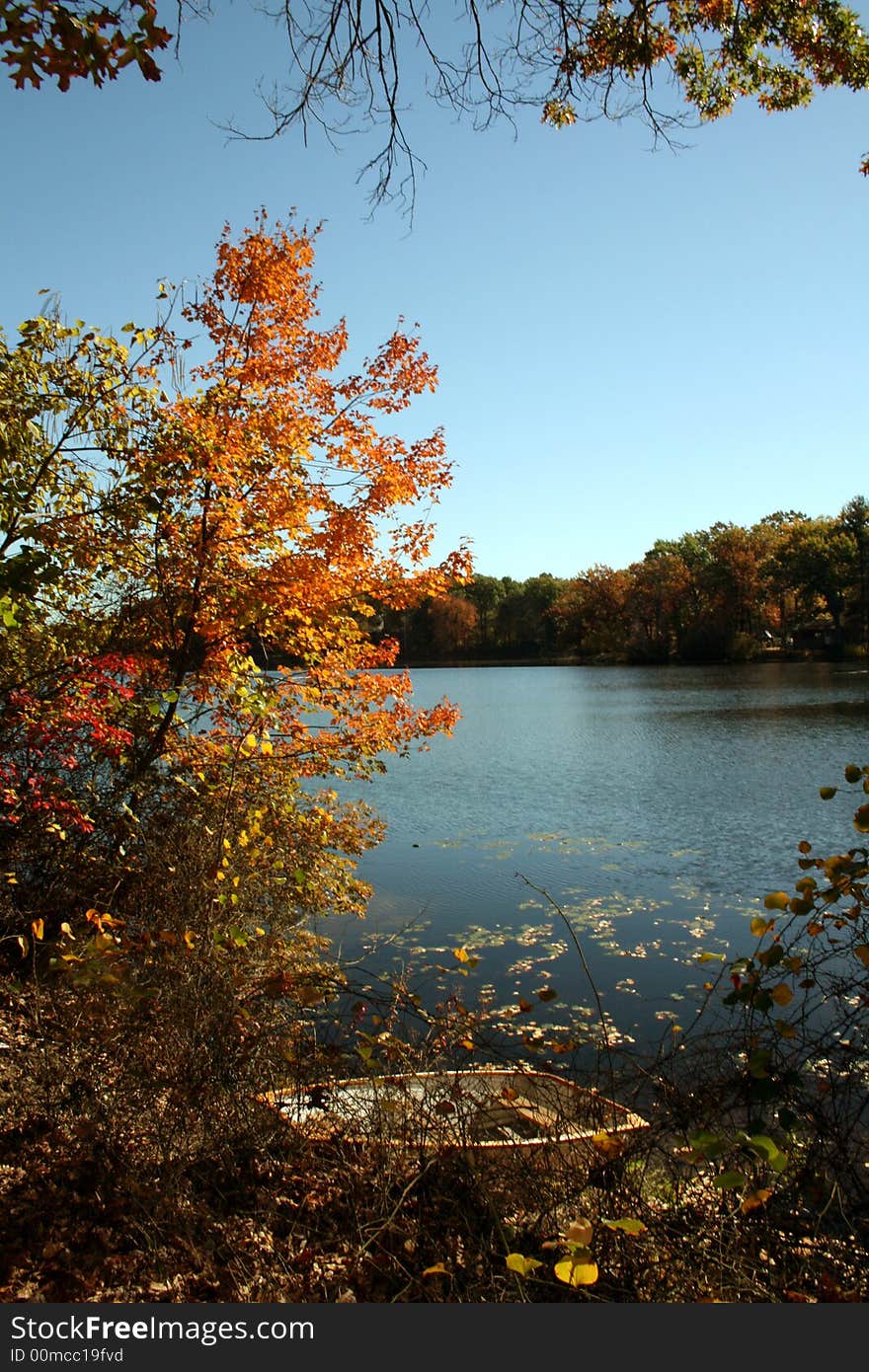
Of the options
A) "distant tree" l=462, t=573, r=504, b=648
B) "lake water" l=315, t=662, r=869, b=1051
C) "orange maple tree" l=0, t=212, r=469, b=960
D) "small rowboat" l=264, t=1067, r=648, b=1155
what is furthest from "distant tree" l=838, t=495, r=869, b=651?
"small rowboat" l=264, t=1067, r=648, b=1155

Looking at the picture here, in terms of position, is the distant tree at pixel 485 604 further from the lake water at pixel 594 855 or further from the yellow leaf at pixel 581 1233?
the yellow leaf at pixel 581 1233

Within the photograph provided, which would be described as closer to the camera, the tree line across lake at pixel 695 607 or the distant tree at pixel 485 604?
the tree line across lake at pixel 695 607

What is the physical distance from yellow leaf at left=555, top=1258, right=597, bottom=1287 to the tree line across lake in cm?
5926

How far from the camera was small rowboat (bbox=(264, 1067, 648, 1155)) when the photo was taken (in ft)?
11.8

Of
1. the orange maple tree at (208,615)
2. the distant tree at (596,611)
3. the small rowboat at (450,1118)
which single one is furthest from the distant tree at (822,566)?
the small rowboat at (450,1118)

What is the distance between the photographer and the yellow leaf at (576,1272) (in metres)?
2.43

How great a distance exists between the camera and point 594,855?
14922 millimetres

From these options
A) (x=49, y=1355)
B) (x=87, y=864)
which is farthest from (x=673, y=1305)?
(x=87, y=864)

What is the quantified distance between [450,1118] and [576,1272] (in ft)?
4.63

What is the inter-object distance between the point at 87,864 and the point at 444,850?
9.01m

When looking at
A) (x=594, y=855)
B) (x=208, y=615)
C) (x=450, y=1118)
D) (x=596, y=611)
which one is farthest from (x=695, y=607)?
(x=450, y=1118)

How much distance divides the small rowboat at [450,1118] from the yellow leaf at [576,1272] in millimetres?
754

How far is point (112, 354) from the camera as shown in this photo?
6.39 m

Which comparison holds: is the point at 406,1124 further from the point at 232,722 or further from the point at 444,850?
the point at 444,850
